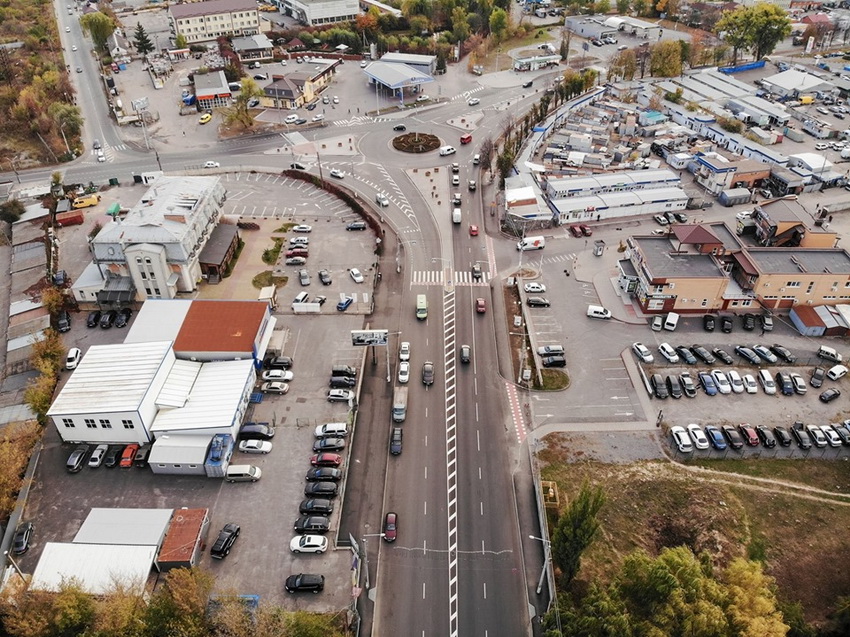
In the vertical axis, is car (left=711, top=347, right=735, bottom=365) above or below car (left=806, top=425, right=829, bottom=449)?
above

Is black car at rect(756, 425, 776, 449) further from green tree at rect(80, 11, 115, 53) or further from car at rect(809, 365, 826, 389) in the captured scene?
green tree at rect(80, 11, 115, 53)

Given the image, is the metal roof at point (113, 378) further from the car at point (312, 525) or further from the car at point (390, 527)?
the car at point (390, 527)

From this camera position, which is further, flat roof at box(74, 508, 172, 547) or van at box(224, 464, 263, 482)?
van at box(224, 464, 263, 482)

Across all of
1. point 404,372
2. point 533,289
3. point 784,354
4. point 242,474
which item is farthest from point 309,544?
point 784,354

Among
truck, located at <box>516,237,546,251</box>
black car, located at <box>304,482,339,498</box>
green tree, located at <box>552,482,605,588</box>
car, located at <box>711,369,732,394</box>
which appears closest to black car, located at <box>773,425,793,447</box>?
car, located at <box>711,369,732,394</box>

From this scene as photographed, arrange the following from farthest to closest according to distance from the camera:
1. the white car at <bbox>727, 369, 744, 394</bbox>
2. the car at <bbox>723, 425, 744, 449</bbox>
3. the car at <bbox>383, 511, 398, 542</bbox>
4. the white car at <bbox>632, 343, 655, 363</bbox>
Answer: the white car at <bbox>632, 343, 655, 363</bbox>
the white car at <bbox>727, 369, 744, 394</bbox>
the car at <bbox>723, 425, 744, 449</bbox>
the car at <bbox>383, 511, 398, 542</bbox>

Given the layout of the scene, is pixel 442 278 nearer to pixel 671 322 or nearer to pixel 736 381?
pixel 671 322

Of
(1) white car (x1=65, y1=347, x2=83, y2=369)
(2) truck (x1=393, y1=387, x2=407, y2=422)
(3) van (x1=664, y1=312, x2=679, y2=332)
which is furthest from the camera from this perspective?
(3) van (x1=664, y1=312, x2=679, y2=332)
